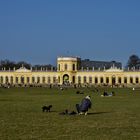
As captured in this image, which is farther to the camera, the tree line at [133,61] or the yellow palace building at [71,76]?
the tree line at [133,61]

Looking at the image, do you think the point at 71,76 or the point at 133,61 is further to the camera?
the point at 133,61

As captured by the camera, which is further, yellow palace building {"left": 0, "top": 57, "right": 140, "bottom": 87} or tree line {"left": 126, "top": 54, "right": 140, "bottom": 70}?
tree line {"left": 126, "top": 54, "right": 140, "bottom": 70}

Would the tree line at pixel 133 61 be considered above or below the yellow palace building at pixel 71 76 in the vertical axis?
above

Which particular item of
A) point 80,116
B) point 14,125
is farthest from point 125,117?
point 14,125

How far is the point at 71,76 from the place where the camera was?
496 ft

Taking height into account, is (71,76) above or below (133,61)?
below

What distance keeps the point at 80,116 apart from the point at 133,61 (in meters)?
173

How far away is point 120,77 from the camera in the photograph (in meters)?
150

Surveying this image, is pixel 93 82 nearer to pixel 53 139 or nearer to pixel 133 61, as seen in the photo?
pixel 133 61

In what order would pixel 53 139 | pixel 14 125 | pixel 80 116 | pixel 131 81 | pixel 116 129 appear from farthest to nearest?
pixel 131 81 < pixel 80 116 < pixel 14 125 < pixel 116 129 < pixel 53 139

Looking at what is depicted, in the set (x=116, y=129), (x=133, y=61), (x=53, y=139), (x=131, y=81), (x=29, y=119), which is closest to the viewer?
(x=53, y=139)

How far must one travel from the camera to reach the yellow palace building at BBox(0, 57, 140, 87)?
149000mm

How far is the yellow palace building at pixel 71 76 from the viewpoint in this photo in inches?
5866

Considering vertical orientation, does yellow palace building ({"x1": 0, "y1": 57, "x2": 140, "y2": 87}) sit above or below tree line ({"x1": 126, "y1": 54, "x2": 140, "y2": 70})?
below
